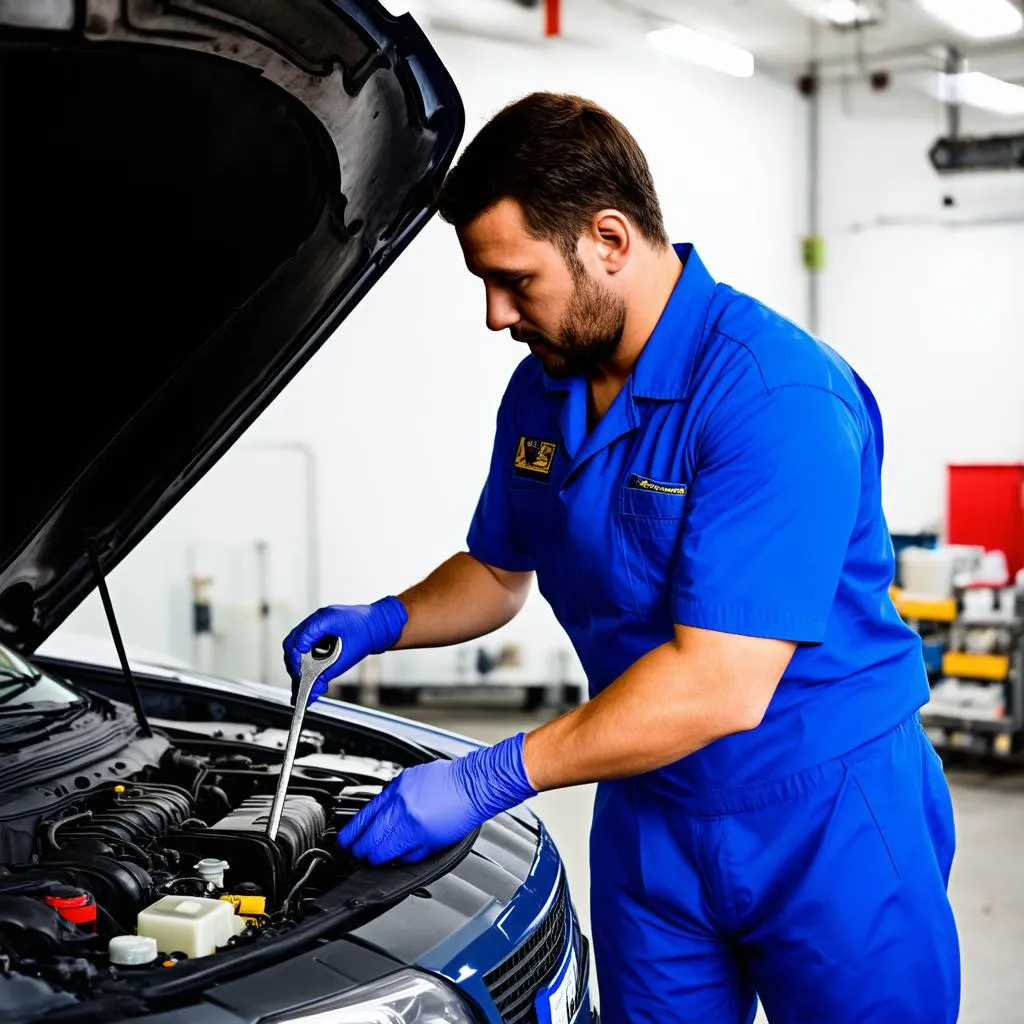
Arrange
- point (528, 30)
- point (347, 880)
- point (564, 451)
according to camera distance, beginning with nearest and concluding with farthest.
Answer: point (347, 880) < point (564, 451) < point (528, 30)

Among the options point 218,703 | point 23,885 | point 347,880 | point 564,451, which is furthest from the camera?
point 218,703

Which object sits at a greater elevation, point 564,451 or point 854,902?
point 564,451

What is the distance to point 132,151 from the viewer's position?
1586 millimetres

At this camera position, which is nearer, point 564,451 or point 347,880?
point 347,880

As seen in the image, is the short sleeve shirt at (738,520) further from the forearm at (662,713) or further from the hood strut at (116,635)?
the hood strut at (116,635)

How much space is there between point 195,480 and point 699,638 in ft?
2.92

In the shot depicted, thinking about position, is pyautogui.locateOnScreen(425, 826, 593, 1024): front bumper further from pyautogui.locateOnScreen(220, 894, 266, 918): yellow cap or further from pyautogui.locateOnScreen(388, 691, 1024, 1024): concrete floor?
pyautogui.locateOnScreen(388, 691, 1024, 1024): concrete floor

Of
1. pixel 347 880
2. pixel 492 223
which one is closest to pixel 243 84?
pixel 492 223

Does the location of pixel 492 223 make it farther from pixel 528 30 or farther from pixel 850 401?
pixel 528 30

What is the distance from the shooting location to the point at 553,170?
56.9 inches

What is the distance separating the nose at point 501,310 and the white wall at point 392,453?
4.04 m

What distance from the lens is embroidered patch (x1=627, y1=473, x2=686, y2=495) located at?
5.04 ft

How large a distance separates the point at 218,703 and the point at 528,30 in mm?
4424

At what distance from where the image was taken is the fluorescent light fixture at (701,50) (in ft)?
19.7
